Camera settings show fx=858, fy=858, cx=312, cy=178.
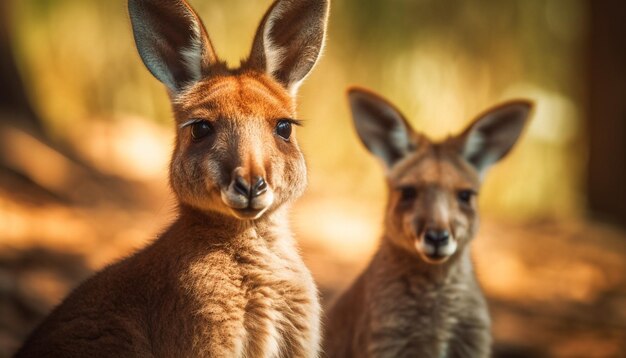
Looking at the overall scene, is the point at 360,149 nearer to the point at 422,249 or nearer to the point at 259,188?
the point at 422,249

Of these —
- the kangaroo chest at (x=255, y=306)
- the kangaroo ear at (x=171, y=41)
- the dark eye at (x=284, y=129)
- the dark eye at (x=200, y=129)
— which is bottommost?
the kangaroo chest at (x=255, y=306)

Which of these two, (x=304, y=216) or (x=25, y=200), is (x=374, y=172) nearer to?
(x=304, y=216)

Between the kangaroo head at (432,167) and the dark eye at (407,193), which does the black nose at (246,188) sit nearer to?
the kangaroo head at (432,167)

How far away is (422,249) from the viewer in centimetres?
486

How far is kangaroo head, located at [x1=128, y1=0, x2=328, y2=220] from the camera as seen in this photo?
3662 mm

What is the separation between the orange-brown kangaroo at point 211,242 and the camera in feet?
11.9

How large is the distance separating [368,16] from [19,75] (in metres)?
5.47

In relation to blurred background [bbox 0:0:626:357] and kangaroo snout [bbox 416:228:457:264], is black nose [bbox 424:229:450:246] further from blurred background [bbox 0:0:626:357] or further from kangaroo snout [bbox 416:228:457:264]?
blurred background [bbox 0:0:626:357]

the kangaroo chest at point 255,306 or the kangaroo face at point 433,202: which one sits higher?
the kangaroo face at point 433,202

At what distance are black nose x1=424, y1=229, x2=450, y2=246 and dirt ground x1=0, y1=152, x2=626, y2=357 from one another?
126 centimetres

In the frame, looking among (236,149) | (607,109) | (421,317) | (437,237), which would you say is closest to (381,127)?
(437,237)

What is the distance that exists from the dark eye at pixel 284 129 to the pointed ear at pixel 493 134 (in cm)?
192

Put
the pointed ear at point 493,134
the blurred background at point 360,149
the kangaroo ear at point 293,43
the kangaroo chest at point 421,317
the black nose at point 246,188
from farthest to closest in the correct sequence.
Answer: the blurred background at point 360,149 < the pointed ear at point 493,134 < the kangaroo chest at point 421,317 < the kangaroo ear at point 293,43 < the black nose at point 246,188

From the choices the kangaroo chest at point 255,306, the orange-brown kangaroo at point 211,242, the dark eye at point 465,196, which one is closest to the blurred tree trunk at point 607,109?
the dark eye at point 465,196
